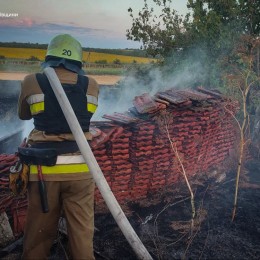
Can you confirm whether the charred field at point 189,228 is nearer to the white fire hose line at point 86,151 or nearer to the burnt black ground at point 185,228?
the burnt black ground at point 185,228

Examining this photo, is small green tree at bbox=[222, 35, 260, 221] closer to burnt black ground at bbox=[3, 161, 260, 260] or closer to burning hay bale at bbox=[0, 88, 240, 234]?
burnt black ground at bbox=[3, 161, 260, 260]

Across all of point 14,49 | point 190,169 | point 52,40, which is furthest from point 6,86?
point 52,40

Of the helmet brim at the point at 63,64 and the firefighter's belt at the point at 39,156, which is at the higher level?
the helmet brim at the point at 63,64

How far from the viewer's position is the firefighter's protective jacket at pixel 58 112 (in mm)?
2666

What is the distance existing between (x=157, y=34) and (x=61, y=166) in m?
10.7

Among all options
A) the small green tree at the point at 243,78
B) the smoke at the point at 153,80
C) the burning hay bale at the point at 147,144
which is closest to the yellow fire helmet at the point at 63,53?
the burning hay bale at the point at 147,144

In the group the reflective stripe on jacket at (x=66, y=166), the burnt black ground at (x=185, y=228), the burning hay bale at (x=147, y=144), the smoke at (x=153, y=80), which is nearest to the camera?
the reflective stripe on jacket at (x=66, y=166)

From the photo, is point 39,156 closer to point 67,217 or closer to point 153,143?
point 67,217

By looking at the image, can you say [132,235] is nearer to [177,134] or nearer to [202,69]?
[177,134]

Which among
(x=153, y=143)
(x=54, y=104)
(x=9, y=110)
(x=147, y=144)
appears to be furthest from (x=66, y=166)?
(x=9, y=110)

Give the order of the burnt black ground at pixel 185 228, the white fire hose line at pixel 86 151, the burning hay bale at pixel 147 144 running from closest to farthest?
the white fire hose line at pixel 86 151, the burnt black ground at pixel 185 228, the burning hay bale at pixel 147 144

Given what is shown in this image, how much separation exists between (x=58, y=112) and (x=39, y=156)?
0.43m

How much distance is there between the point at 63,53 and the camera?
2.82 m

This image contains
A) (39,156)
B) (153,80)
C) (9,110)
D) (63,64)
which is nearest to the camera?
(39,156)
